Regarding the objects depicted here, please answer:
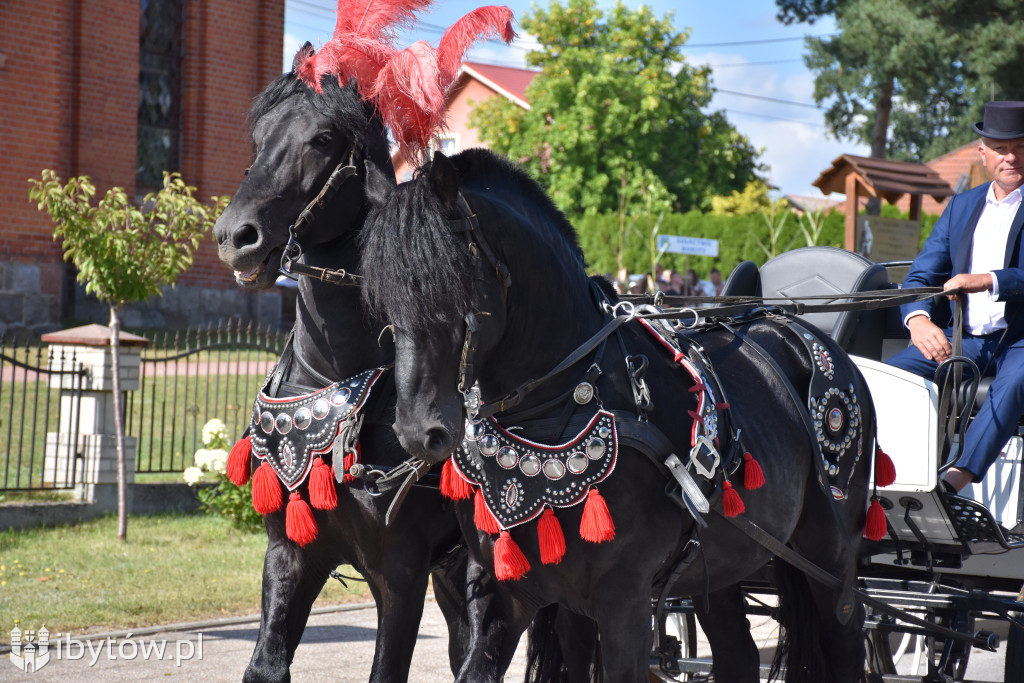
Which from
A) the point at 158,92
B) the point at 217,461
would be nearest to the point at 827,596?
the point at 217,461

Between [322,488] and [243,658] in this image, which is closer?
[322,488]

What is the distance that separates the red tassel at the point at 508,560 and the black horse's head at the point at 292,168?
3.66 feet

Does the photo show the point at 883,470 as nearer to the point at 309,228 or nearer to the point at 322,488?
the point at 322,488

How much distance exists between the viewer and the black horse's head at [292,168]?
3.29 meters

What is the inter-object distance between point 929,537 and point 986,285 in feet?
3.59

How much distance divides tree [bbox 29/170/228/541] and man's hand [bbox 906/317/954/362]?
4.90 m

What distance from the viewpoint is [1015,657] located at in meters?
4.38

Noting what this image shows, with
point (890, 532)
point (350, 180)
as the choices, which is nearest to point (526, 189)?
point (350, 180)

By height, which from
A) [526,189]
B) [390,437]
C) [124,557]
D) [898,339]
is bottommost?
[124,557]

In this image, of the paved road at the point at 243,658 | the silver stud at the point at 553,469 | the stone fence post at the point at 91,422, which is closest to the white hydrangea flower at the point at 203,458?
the stone fence post at the point at 91,422

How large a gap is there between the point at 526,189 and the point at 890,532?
2.55 metres

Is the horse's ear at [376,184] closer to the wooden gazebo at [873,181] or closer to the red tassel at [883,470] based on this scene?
the red tassel at [883,470]

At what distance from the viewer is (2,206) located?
15.2 metres

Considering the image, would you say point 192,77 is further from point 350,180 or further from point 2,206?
point 350,180
